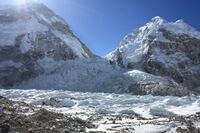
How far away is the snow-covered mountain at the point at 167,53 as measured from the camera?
82000mm

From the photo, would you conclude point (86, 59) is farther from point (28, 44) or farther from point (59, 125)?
point (59, 125)

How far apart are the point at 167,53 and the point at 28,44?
28581 millimetres

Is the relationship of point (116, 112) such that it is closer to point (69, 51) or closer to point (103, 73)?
point (103, 73)

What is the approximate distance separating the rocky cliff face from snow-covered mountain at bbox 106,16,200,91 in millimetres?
11366

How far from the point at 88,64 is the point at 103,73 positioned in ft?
14.7

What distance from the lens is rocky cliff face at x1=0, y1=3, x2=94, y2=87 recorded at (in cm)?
7756

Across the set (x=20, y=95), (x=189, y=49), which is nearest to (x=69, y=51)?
(x=189, y=49)

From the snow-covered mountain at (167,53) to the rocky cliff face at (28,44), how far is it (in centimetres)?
1137

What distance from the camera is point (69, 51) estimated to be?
85.4 meters

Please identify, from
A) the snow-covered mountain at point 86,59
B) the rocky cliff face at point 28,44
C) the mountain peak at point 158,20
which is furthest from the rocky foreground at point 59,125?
the mountain peak at point 158,20

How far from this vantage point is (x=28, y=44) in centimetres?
8369

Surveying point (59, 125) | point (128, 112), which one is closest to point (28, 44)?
point (128, 112)

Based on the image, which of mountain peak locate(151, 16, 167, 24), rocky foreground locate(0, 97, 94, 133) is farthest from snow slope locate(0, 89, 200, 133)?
mountain peak locate(151, 16, 167, 24)

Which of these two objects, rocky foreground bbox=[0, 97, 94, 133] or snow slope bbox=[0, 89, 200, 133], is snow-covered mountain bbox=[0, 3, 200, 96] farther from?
rocky foreground bbox=[0, 97, 94, 133]
